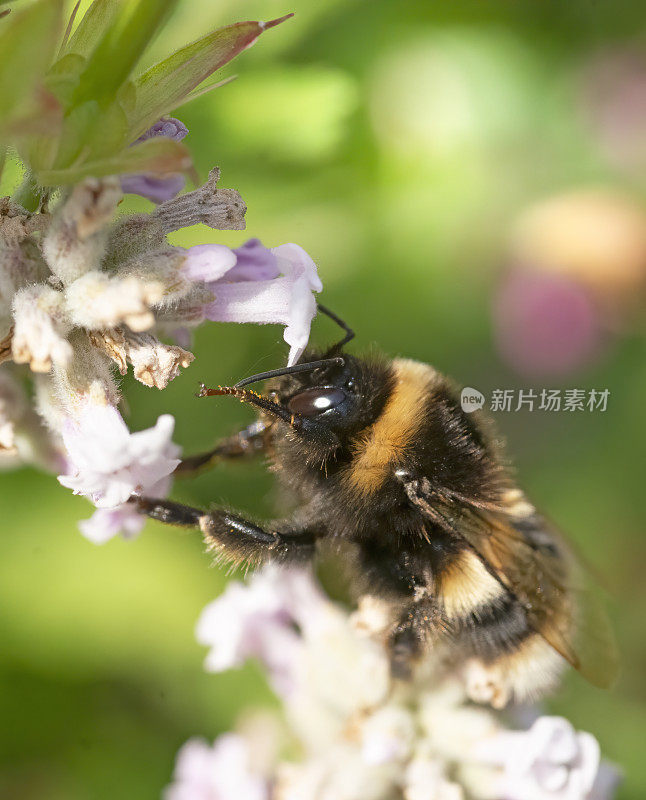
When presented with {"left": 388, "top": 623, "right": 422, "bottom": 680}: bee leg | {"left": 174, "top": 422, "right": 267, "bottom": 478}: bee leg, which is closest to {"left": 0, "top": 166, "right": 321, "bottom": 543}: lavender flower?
{"left": 174, "top": 422, "right": 267, "bottom": 478}: bee leg

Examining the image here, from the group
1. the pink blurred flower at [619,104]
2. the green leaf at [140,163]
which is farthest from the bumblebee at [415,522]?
the pink blurred flower at [619,104]

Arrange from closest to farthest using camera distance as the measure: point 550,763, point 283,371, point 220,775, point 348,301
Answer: point 283,371 < point 550,763 < point 220,775 < point 348,301

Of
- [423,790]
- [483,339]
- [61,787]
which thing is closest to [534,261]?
[483,339]

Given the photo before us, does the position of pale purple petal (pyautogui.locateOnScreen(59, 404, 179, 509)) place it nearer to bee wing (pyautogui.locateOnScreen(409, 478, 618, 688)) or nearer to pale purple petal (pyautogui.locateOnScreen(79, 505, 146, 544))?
pale purple petal (pyautogui.locateOnScreen(79, 505, 146, 544))

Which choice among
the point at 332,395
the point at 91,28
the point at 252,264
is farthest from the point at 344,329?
the point at 91,28

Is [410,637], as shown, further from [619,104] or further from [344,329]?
[619,104]

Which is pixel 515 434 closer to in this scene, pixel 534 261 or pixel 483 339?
pixel 483 339

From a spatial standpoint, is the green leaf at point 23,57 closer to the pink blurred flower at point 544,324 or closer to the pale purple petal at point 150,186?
the pale purple petal at point 150,186
